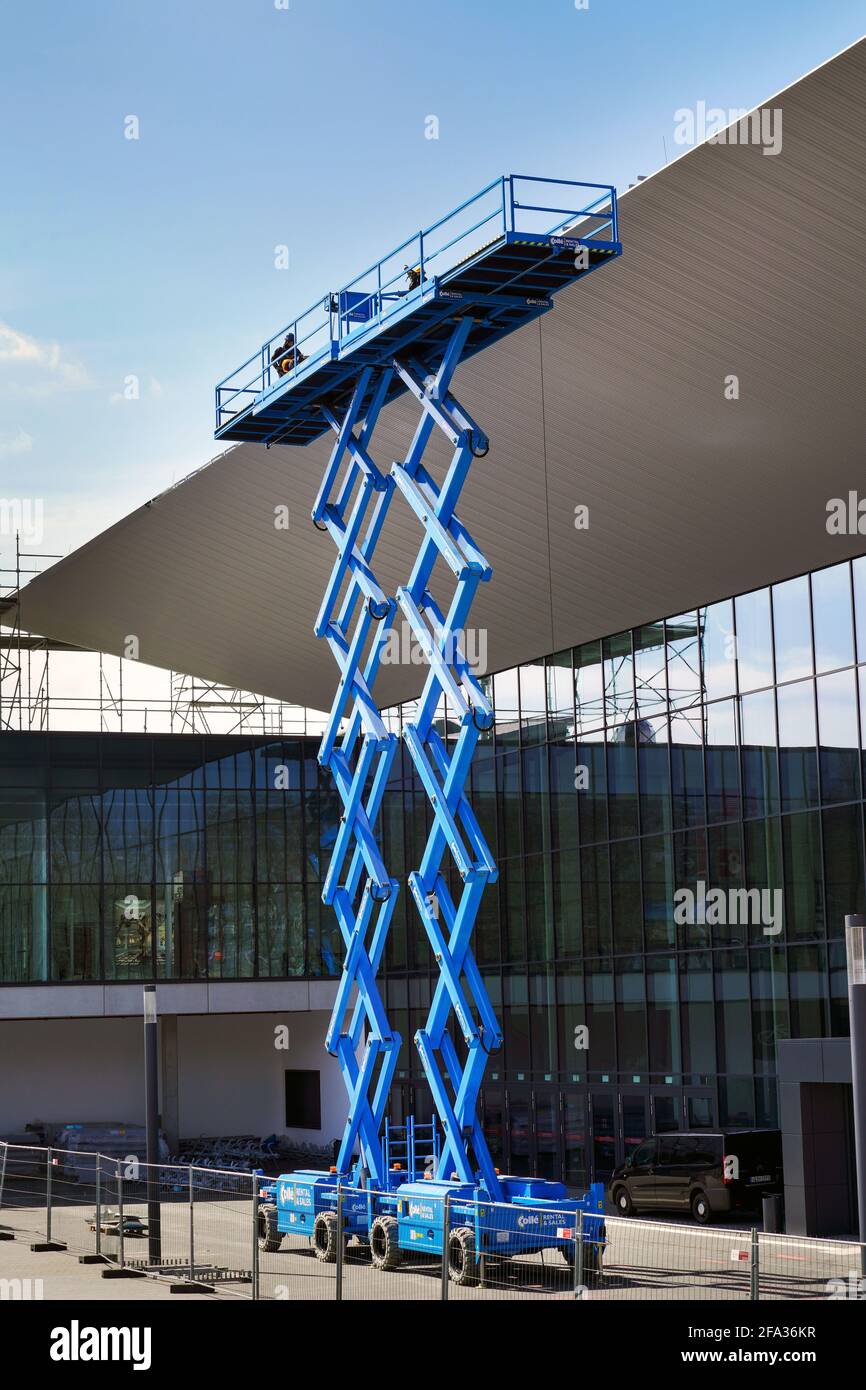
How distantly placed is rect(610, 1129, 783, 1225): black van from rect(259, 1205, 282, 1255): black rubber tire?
8.10 meters

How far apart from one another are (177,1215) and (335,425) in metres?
12.5

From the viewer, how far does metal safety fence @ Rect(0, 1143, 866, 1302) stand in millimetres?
15086

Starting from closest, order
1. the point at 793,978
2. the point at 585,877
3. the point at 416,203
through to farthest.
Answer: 1. the point at 416,203
2. the point at 793,978
3. the point at 585,877

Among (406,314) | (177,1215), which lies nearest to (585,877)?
(177,1215)

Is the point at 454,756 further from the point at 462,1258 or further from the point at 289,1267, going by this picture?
the point at 289,1267

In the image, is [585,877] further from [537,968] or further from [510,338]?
[510,338]

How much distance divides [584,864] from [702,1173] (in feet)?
27.0

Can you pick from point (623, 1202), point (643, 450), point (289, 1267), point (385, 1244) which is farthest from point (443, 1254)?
point (623, 1202)

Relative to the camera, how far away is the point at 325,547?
109ft

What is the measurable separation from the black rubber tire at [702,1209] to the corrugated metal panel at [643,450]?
10336mm

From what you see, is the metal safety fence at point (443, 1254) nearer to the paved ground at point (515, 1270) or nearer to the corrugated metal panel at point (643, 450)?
the paved ground at point (515, 1270)

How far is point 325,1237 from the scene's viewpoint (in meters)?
22.2

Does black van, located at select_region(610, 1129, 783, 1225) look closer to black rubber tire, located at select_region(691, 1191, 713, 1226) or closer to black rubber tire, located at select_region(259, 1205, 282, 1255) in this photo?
black rubber tire, located at select_region(691, 1191, 713, 1226)

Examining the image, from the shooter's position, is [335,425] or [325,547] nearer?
[335,425]
